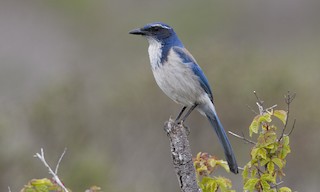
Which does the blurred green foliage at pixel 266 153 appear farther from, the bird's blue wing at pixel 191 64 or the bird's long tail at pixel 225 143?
the bird's blue wing at pixel 191 64

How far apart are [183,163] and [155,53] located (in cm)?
200

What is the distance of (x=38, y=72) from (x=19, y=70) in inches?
110

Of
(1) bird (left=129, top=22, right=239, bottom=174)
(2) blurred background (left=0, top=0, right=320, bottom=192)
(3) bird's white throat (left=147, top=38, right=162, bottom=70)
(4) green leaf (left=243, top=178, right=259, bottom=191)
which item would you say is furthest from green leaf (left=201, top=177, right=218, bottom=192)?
(2) blurred background (left=0, top=0, right=320, bottom=192)

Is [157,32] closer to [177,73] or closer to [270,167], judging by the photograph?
[177,73]

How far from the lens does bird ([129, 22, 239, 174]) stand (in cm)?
837

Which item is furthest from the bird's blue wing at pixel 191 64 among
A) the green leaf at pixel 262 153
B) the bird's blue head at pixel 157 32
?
the green leaf at pixel 262 153

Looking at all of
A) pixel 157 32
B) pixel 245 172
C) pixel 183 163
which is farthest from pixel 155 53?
pixel 245 172

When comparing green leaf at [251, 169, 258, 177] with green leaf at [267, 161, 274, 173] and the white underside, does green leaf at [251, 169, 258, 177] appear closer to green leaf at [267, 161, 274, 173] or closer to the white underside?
green leaf at [267, 161, 274, 173]

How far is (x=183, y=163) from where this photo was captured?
22.3 ft

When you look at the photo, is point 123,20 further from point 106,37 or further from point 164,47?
point 164,47

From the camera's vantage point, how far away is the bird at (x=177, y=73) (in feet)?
27.5

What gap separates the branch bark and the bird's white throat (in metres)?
1.42

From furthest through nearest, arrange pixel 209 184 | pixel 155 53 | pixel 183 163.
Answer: pixel 155 53
pixel 183 163
pixel 209 184

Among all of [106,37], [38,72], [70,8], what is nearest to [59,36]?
[106,37]
